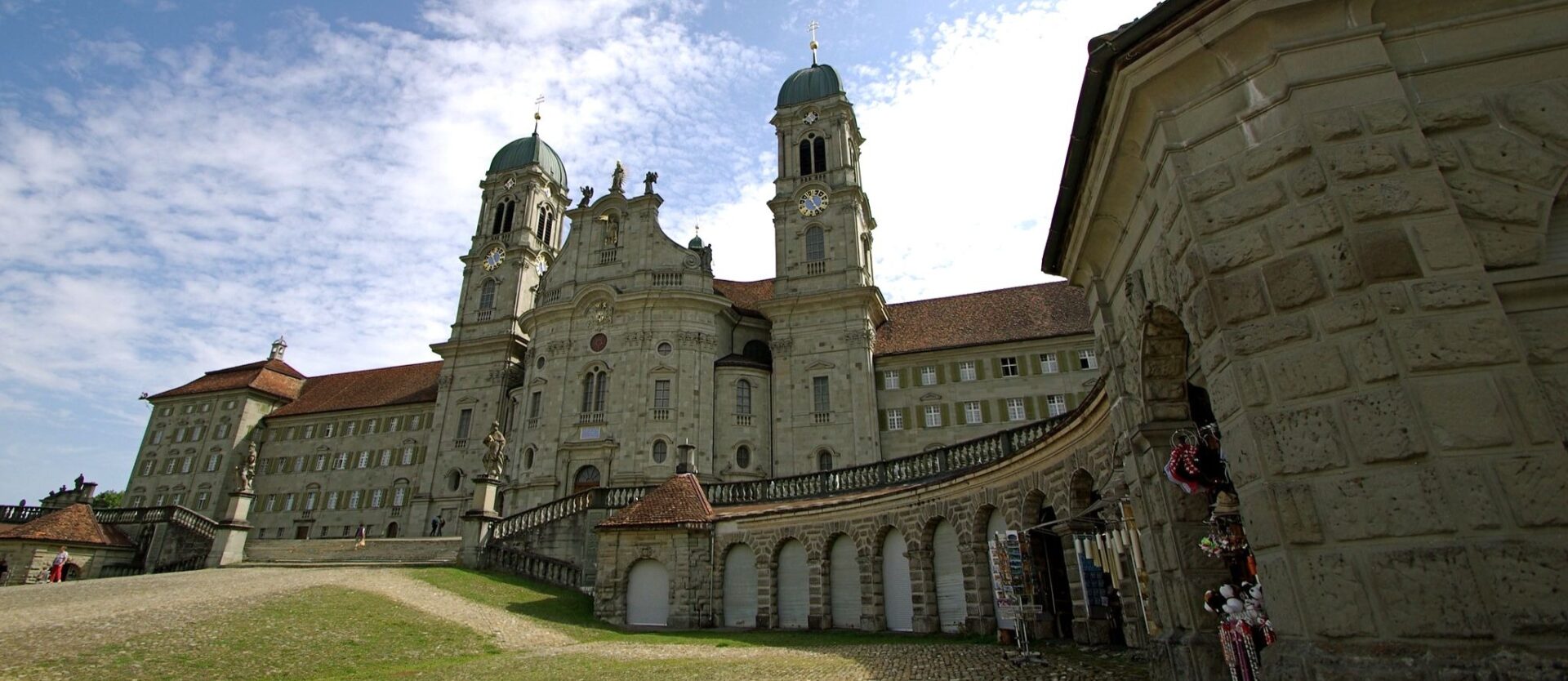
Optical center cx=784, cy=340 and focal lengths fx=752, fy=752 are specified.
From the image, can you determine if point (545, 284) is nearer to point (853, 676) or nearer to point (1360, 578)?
point (853, 676)

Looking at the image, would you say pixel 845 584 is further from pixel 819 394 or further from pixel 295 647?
pixel 819 394

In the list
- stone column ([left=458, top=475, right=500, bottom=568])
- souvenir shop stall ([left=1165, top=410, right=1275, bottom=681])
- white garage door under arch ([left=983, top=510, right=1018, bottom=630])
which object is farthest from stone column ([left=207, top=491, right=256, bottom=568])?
souvenir shop stall ([left=1165, top=410, right=1275, bottom=681])

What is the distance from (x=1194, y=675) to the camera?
24.1 ft

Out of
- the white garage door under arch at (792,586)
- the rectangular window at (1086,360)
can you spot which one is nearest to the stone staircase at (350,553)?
the white garage door under arch at (792,586)

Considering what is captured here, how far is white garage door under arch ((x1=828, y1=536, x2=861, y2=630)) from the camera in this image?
70.2 feet

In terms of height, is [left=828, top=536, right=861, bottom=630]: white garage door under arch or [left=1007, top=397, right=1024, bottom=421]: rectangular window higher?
[left=1007, top=397, right=1024, bottom=421]: rectangular window

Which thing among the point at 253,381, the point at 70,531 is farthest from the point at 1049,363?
the point at 253,381

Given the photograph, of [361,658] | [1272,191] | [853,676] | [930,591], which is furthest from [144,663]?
[1272,191]

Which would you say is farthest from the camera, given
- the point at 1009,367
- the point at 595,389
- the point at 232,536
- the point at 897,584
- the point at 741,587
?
the point at 595,389

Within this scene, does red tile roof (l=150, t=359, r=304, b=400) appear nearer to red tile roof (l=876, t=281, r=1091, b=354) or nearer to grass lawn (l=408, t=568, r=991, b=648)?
grass lawn (l=408, t=568, r=991, b=648)

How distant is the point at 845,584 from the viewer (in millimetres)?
21766

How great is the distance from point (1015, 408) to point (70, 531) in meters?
45.5

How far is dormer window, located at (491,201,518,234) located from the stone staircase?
2623cm

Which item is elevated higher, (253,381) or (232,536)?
(253,381)
